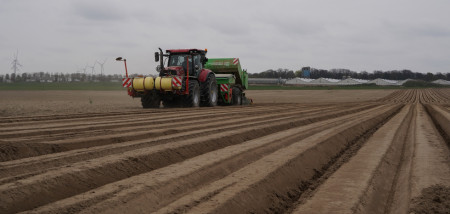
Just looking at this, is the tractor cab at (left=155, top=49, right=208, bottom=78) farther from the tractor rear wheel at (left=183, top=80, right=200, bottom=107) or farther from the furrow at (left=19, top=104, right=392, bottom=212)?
the furrow at (left=19, top=104, right=392, bottom=212)

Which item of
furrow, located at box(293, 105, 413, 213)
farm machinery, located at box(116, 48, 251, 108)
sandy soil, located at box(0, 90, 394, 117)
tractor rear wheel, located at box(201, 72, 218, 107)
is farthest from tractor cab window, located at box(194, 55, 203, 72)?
furrow, located at box(293, 105, 413, 213)

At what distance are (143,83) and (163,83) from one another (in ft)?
2.58

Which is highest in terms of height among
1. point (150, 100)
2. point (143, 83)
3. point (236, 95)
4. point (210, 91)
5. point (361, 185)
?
point (143, 83)

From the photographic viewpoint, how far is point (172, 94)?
15250mm

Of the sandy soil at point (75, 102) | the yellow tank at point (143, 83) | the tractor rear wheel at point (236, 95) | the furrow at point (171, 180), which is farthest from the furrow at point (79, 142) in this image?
the tractor rear wheel at point (236, 95)

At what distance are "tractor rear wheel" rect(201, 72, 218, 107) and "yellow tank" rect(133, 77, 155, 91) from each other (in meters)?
2.10

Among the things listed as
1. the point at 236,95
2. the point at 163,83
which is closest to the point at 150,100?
the point at 163,83

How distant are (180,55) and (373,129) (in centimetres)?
805

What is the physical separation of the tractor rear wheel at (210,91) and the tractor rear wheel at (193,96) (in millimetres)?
525

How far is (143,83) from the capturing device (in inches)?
586

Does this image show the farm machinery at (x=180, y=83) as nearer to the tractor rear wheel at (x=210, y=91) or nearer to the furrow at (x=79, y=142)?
the tractor rear wheel at (x=210, y=91)

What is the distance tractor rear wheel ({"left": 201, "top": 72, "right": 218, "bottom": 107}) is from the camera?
53.0 ft

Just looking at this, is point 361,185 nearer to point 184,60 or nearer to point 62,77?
point 184,60

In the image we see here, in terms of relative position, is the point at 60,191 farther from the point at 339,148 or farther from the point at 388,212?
Answer: the point at 339,148
